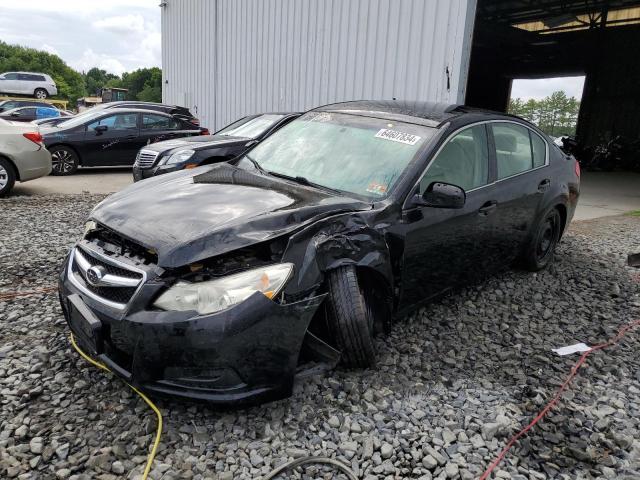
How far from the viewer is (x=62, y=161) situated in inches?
414

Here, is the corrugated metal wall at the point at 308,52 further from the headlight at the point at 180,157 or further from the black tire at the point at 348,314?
the black tire at the point at 348,314

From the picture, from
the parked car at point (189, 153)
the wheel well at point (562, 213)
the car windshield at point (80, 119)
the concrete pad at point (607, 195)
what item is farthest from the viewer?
the car windshield at point (80, 119)

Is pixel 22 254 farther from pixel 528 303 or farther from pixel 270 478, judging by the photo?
pixel 528 303

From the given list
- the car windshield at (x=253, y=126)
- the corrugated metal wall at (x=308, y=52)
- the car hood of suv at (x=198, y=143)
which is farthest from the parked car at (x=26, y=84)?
the car hood of suv at (x=198, y=143)

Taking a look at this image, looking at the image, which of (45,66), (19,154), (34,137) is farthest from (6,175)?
(45,66)

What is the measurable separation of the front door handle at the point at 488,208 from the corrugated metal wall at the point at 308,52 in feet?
16.1

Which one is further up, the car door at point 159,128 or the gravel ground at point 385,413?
the car door at point 159,128

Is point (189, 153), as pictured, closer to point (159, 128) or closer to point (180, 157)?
point (180, 157)

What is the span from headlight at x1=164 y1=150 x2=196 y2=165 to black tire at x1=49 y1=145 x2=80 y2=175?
4.40m

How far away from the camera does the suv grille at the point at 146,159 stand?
7.56m

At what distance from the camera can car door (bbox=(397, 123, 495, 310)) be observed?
10.3 ft

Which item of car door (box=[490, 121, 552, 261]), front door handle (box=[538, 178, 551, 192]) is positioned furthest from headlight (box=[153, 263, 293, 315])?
front door handle (box=[538, 178, 551, 192])

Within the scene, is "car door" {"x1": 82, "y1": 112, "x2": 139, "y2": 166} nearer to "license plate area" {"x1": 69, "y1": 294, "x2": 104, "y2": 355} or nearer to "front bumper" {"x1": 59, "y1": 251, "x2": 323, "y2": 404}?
"license plate area" {"x1": 69, "y1": 294, "x2": 104, "y2": 355}

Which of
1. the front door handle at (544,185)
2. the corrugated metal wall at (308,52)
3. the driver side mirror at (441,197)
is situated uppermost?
the corrugated metal wall at (308,52)
